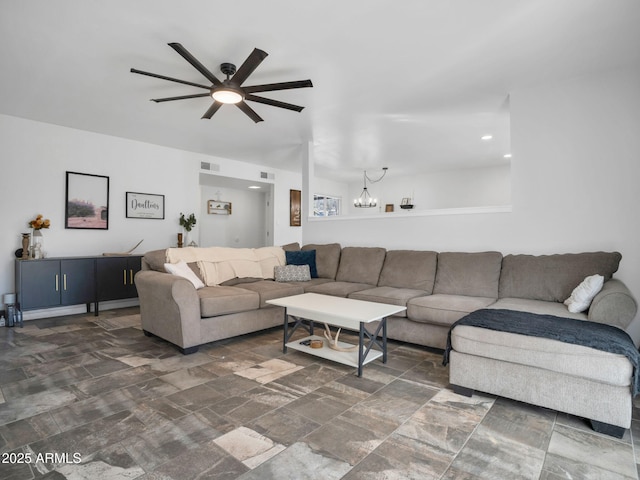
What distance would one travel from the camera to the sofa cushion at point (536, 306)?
8.44 ft

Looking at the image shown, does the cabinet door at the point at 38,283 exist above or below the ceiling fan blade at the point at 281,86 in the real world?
below

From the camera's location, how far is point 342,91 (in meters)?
3.64

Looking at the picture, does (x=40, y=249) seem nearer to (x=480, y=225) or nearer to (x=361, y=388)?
(x=361, y=388)

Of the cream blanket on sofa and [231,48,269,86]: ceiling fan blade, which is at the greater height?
[231,48,269,86]: ceiling fan blade

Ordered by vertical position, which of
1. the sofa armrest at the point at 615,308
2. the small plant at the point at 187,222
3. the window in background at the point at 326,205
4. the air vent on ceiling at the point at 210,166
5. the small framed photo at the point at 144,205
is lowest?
the sofa armrest at the point at 615,308

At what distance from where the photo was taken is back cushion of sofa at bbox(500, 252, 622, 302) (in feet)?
9.57

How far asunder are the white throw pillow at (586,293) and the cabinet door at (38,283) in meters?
5.56

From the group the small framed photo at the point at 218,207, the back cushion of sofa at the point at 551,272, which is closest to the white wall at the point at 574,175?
the back cushion of sofa at the point at 551,272

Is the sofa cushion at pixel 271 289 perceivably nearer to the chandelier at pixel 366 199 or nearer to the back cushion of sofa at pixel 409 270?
the back cushion of sofa at pixel 409 270

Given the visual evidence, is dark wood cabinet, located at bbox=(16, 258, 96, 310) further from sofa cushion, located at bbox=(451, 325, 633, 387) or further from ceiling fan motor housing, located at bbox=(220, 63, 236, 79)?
sofa cushion, located at bbox=(451, 325, 633, 387)

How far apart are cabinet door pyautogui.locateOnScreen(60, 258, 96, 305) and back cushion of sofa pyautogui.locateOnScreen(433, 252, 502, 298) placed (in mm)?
4435

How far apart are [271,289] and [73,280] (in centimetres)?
274

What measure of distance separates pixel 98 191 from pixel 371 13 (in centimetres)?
457

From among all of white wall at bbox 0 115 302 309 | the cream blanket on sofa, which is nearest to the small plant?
white wall at bbox 0 115 302 309
